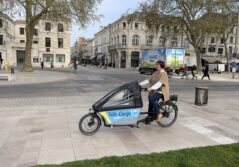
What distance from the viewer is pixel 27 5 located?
26.2 meters

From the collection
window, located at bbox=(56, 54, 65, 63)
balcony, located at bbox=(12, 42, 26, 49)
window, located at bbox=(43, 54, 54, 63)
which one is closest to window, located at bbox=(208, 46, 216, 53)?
window, located at bbox=(56, 54, 65, 63)

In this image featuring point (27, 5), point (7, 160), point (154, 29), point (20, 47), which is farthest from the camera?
point (20, 47)

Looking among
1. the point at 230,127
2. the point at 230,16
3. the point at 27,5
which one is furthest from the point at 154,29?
the point at 230,127

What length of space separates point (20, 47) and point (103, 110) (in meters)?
55.7

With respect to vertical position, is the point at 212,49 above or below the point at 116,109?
above

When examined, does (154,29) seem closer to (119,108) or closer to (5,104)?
(5,104)

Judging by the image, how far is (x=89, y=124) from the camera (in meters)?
5.61

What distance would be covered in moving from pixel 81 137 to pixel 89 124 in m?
0.35

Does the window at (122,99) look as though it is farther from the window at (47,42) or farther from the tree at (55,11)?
the window at (47,42)

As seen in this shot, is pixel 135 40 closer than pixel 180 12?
No

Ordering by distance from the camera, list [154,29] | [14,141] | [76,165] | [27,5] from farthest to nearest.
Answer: [154,29], [27,5], [14,141], [76,165]

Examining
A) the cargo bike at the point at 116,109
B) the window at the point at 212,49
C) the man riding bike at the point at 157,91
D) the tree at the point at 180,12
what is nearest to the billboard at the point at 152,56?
the tree at the point at 180,12

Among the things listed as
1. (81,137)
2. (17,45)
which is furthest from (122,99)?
(17,45)

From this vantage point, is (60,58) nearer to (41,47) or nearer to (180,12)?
(41,47)
